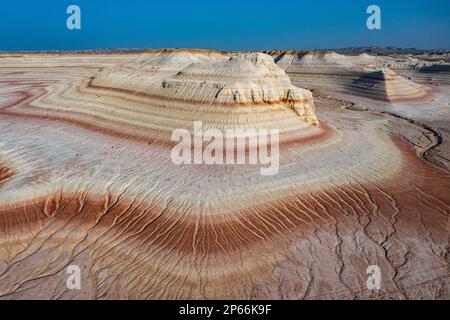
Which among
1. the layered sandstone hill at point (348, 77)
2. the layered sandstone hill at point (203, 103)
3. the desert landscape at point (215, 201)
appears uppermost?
the layered sandstone hill at point (348, 77)

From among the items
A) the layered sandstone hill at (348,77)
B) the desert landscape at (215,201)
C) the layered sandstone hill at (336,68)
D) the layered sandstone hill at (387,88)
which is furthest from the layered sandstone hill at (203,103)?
the layered sandstone hill at (336,68)

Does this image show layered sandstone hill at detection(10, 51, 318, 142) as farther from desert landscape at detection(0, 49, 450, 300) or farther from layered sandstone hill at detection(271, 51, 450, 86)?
layered sandstone hill at detection(271, 51, 450, 86)

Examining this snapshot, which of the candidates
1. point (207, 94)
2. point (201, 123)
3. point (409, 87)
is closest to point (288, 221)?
point (201, 123)

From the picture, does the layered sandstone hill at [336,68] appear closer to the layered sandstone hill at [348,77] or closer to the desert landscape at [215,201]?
the layered sandstone hill at [348,77]

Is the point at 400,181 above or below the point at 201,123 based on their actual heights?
below
